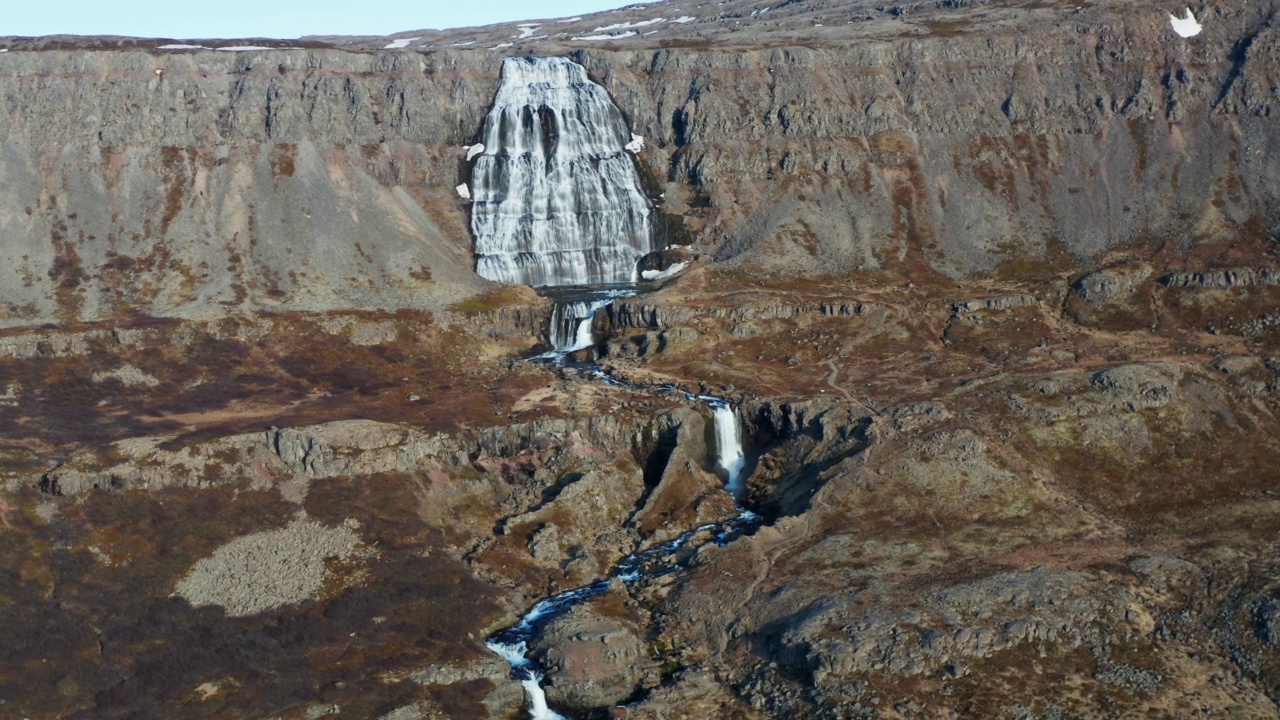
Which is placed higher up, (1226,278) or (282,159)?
(282,159)

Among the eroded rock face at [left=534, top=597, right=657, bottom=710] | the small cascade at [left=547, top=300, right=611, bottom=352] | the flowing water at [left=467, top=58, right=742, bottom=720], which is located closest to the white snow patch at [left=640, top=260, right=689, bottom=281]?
the flowing water at [left=467, top=58, right=742, bottom=720]

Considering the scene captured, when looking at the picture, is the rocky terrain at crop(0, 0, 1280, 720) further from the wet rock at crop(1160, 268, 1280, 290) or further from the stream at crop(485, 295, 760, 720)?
the stream at crop(485, 295, 760, 720)

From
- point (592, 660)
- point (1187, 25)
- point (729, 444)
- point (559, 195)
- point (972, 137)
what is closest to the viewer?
point (592, 660)

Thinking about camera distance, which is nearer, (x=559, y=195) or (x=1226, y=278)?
(x=1226, y=278)

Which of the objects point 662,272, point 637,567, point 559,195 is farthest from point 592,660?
point 559,195

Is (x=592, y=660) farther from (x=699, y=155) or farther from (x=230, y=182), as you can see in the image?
(x=699, y=155)

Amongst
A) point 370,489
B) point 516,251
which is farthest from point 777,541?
point 516,251
